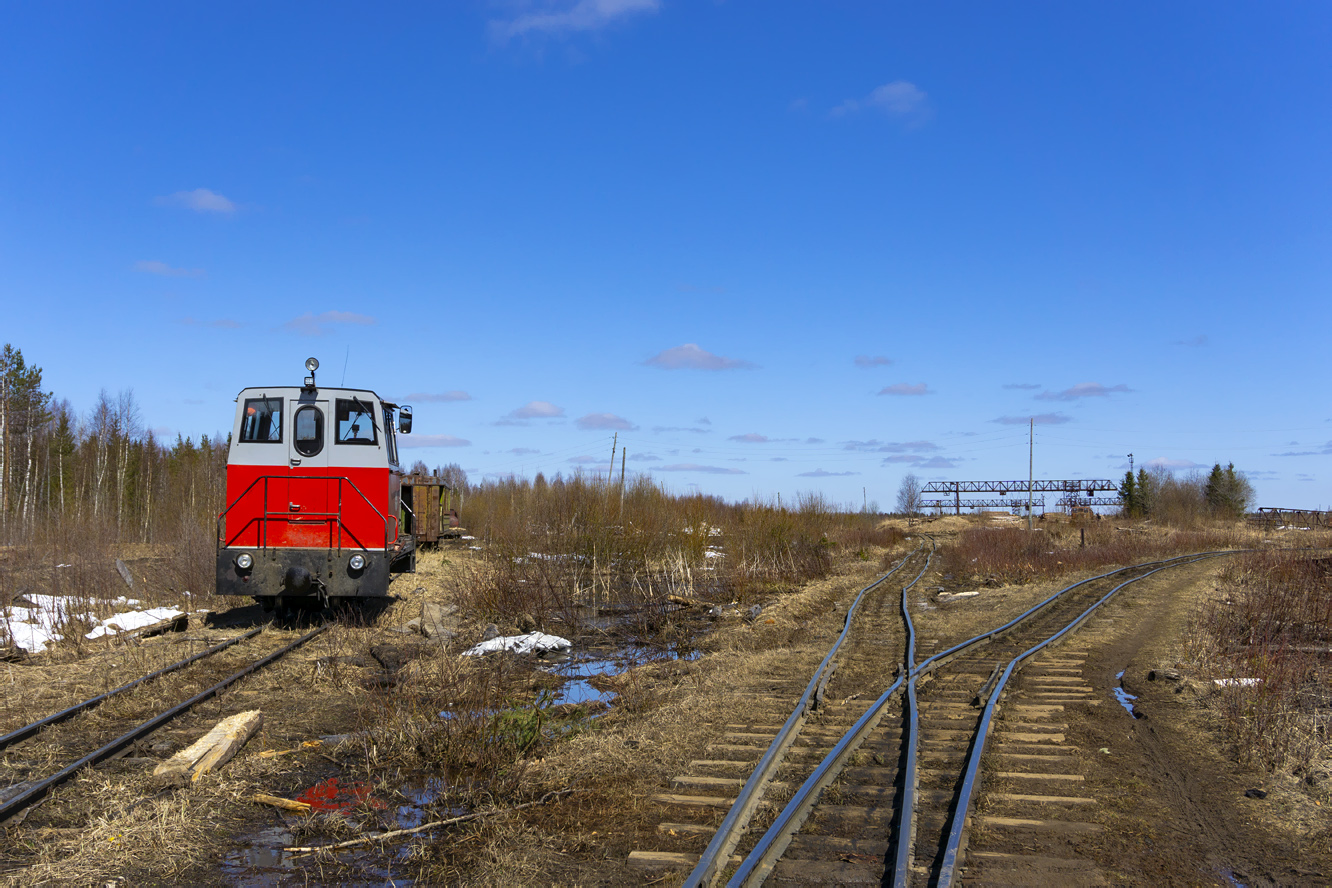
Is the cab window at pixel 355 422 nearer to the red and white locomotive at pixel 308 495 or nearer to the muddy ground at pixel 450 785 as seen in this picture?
the red and white locomotive at pixel 308 495

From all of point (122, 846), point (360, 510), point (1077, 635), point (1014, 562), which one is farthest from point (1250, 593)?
point (122, 846)

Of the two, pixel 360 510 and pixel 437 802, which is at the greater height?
pixel 360 510

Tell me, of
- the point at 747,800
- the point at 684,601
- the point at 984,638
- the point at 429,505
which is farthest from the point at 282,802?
the point at 429,505

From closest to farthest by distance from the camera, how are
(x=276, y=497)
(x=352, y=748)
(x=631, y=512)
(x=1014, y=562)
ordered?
1. (x=352, y=748)
2. (x=276, y=497)
3. (x=631, y=512)
4. (x=1014, y=562)

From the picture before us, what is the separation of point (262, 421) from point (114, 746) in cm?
689

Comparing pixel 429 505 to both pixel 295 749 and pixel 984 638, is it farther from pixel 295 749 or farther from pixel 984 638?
pixel 295 749

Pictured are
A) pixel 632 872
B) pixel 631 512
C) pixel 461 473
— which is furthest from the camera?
pixel 461 473

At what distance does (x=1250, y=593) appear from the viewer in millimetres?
17547

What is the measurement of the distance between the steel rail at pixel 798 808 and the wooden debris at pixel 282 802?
319 centimetres

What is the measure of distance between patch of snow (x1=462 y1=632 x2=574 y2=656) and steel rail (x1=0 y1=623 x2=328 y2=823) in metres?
2.68

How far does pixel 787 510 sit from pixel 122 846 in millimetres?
24355

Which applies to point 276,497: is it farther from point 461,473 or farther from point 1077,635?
point 461,473

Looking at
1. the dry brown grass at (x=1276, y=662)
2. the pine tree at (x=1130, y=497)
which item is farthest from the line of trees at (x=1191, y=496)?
the dry brown grass at (x=1276, y=662)

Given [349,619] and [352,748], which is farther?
[349,619]
